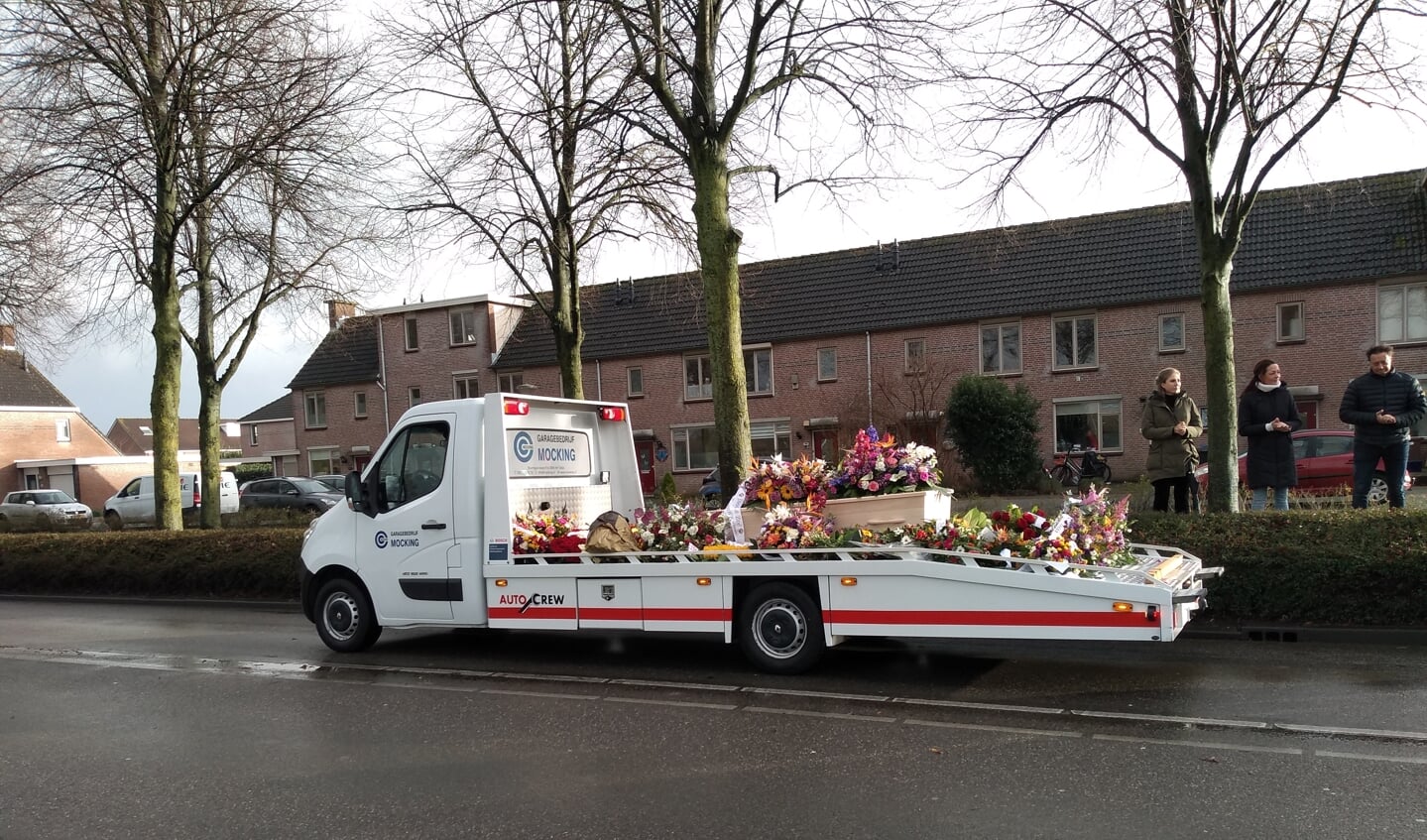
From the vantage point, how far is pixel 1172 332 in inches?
1164

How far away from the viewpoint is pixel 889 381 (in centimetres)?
3238

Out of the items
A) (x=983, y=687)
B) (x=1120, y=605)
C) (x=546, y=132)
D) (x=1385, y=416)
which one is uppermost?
(x=546, y=132)

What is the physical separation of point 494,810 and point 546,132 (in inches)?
425

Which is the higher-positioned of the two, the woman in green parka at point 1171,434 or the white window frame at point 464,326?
the white window frame at point 464,326

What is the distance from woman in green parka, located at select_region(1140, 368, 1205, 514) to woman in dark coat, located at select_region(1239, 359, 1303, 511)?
50 cm

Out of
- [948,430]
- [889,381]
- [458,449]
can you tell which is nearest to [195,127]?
[458,449]

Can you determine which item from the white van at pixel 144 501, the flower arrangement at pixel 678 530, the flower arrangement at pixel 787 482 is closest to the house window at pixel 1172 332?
the flower arrangement at pixel 787 482

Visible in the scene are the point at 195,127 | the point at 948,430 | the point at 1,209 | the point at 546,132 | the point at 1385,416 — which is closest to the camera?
the point at 1385,416

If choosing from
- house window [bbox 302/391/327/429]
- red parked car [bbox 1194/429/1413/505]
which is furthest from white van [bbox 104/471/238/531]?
red parked car [bbox 1194/429/1413/505]

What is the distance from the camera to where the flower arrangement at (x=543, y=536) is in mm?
8250

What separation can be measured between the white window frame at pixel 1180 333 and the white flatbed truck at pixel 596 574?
2350 centimetres

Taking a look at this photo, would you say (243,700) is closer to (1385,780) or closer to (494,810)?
(494,810)

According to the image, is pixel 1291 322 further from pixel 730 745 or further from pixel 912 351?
pixel 730 745

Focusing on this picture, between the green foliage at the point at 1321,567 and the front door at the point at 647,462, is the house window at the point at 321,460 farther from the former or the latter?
the green foliage at the point at 1321,567
